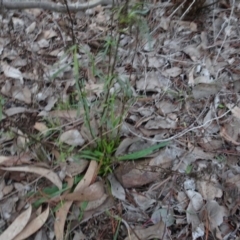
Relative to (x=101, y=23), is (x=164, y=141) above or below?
below

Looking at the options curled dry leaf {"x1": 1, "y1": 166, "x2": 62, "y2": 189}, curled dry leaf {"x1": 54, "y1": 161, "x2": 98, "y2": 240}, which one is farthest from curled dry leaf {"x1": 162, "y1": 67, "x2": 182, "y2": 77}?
curled dry leaf {"x1": 1, "y1": 166, "x2": 62, "y2": 189}

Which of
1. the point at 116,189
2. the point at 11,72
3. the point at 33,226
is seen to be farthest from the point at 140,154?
the point at 11,72

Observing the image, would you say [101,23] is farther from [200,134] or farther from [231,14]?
[200,134]

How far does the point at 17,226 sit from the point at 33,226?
5cm

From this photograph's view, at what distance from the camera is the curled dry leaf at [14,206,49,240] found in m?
1.56

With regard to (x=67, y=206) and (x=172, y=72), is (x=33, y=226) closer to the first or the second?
(x=67, y=206)

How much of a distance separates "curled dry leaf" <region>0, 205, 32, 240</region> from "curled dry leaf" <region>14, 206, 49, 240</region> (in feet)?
0.04

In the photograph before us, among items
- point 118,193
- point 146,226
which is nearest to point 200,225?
point 146,226

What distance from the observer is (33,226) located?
5.14 feet

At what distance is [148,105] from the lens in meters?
1.84

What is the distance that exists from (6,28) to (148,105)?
0.92 meters

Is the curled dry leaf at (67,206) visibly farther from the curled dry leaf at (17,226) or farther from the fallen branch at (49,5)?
the fallen branch at (49,5)

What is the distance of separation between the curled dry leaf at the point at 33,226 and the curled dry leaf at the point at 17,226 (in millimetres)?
14

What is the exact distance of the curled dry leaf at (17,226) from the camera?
1553 mm
